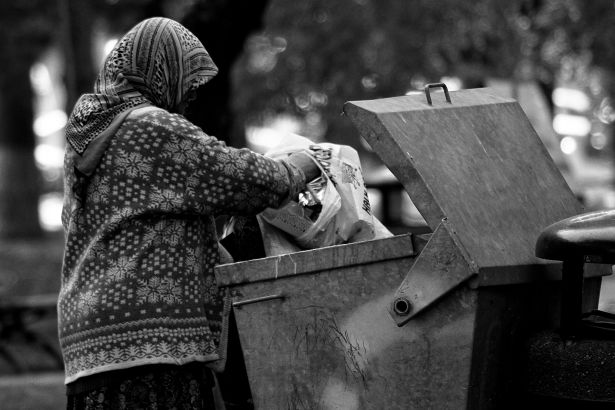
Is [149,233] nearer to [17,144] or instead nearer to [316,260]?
[316,260]

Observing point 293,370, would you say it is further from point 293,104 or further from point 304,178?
point 293,104

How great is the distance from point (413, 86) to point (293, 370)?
7987mm

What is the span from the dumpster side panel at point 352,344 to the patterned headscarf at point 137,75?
1.94 ft

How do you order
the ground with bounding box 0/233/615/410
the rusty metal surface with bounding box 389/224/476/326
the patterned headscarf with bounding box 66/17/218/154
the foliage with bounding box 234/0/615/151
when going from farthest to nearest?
the foliage with bounding box 234/0/615/151, the ground with bounding box 0/233/615/410, the patterned headscarf with bounding box 66/17/218/154, the rusty metal surface with bounding box 389/224/476/326

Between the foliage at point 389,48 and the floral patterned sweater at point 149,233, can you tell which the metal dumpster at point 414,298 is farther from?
the foliage at point 389,48

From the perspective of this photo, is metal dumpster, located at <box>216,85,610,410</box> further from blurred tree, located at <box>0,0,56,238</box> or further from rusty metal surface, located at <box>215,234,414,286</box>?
blurred tree, located at <box>0,0,56,238</box>

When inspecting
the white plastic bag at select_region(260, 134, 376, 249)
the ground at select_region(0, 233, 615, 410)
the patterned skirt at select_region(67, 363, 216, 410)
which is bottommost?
the ground at select_region(0, 233, 615, 410)

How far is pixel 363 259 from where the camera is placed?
9.80 ft

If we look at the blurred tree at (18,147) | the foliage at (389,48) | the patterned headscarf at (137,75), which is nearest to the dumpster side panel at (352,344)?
the patterned headscarf at (137,75)

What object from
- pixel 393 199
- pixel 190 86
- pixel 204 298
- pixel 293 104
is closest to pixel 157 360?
pixel 204 298

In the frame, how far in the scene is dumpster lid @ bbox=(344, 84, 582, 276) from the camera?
299cm

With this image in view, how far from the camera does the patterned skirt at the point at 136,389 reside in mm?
3078

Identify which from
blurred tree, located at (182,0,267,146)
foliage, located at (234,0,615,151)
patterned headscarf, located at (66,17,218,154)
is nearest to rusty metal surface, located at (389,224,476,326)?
patterned headscarf, located at (66,17,218,154)

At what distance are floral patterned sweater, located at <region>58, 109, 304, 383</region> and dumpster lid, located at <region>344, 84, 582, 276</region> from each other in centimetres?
38
